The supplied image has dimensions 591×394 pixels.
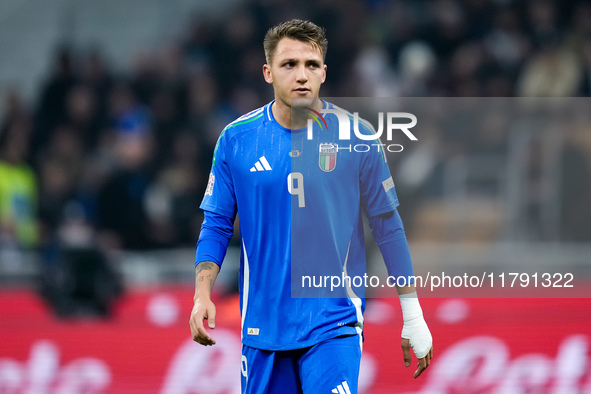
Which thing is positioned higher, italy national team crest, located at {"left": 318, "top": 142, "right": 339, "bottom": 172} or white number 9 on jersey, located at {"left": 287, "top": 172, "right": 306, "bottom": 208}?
italy national team crest, located at {"left": 318, "top": 142, "right": 339, "bottom": 172}

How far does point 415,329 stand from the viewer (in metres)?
3.56

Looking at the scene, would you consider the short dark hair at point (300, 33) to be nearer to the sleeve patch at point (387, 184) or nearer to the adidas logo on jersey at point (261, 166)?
the adidas logo on jersey at point (261, 166)

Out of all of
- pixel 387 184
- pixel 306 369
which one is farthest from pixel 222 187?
pixel 306 369

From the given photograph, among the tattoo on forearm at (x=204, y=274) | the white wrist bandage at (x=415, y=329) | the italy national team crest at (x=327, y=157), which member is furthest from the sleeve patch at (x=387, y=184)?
the tattoo on forearm at (x=204, y=274)

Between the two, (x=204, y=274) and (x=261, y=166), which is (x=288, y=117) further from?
(x=204, y=274)

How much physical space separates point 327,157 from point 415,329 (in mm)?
821

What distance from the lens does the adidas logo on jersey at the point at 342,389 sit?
338cm

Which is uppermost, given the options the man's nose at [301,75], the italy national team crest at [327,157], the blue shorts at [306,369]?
the man's nose at [301,75]

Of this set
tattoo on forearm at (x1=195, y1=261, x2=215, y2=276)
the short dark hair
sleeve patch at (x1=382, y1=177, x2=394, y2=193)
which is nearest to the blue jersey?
sleeve patch at (x1=382, y1=177, x2=394, y2=193)

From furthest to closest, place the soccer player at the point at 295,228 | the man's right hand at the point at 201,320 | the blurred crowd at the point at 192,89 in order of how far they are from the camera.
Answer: the blurred crowd at the point at 192,89 → the soccer player at the point at 295,228 → the man's right hand at the point at 201,320

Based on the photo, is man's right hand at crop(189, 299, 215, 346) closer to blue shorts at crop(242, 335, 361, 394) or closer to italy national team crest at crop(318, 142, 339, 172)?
blue shorts at crop(242, 335, 361, 394)

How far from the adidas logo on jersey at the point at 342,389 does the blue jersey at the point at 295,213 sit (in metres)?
0.20

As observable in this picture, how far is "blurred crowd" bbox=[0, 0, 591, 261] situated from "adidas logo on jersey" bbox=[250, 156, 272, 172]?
189 inches

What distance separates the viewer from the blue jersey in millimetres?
3512
